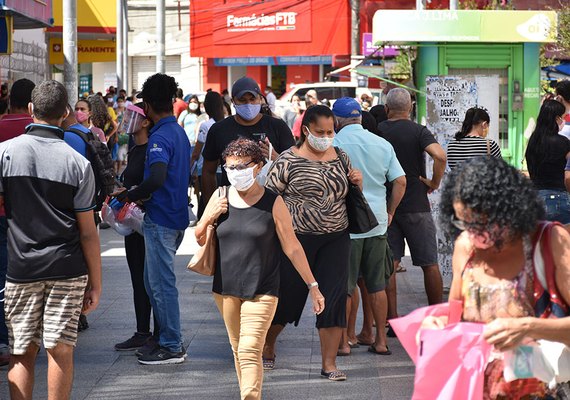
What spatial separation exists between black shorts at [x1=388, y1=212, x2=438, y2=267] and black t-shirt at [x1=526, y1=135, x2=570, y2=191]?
2.91 ft

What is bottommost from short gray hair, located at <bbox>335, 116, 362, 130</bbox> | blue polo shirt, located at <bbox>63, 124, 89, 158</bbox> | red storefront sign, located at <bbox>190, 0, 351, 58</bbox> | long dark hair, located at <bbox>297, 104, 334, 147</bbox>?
blue polo shirt, located at <bbox>63, 124, 89, 158</bbox>

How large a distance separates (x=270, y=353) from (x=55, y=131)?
110 inches

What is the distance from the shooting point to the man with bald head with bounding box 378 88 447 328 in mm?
9008

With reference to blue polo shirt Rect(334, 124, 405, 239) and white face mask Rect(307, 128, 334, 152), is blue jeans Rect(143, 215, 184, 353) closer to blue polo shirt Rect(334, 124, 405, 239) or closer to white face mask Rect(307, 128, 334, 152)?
white face mask Rect(307, 128, 334, 152)

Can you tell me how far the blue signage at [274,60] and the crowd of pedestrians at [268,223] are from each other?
31844 mm

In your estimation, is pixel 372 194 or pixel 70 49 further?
pixel 70 49

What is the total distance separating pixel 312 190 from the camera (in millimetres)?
7516

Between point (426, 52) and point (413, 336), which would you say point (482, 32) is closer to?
point (426, 52)

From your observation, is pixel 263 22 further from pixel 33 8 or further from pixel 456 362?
pixel 456 362

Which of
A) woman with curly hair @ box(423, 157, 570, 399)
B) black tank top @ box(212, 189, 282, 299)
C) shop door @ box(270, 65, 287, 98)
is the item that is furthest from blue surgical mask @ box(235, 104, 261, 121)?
shop door @ box(270, 65, 287, 98)

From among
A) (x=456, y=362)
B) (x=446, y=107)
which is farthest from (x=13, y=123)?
(x=456, y=362)

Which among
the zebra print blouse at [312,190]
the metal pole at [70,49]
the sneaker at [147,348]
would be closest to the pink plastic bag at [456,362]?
the zebra print blouse at [312,190]

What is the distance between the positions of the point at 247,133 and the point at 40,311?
3.24 meters

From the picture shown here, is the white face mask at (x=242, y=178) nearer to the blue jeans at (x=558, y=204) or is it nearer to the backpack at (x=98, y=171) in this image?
the backpack at (x=98, y=171)
